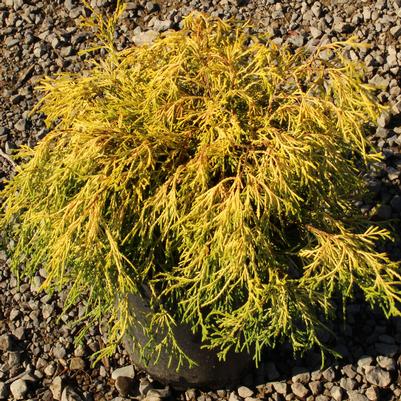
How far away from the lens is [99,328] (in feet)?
14.3

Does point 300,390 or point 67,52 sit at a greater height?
point 67,52

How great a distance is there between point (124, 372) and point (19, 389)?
641 millimetres


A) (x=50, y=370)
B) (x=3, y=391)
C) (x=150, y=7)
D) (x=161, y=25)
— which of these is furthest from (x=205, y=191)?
(x=150, y=7)

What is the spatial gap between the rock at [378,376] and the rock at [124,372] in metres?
1.41

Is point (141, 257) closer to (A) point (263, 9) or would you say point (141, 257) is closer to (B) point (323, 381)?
(B) point (323, 381)

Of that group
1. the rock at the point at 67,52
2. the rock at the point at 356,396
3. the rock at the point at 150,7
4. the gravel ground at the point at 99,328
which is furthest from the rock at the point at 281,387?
the rock at the point at 150,7

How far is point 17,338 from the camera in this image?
4.38 metres

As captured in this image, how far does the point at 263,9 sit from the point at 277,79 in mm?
2883

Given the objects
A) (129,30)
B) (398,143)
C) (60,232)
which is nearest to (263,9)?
(129,30)

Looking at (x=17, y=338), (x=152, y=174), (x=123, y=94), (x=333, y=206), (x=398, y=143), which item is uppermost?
(x=123, y=94)

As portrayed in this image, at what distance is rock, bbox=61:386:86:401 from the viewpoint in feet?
13.3

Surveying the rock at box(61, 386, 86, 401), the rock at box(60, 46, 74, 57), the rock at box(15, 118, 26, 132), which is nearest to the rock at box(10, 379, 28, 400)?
the rock at box(61, 386, 86, 401)

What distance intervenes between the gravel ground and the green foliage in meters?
0.84

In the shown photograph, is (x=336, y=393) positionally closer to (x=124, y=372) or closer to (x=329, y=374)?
(x=329, y=374)
